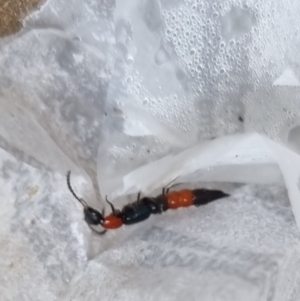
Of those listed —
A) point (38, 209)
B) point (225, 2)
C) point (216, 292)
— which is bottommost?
point (216, 292)

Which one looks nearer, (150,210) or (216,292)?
(216,292)

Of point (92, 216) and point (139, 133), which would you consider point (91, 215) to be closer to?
point (92, 216)

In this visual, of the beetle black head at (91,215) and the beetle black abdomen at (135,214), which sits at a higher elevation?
the beetle black head at (91,215)

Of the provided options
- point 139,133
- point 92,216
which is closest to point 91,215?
point 92,216

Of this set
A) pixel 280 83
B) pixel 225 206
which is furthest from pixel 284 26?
pixel 225 206

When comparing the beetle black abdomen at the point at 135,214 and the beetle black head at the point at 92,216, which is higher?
the beetle black head at the point at 92,216

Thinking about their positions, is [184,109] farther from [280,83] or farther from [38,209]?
[38,209]

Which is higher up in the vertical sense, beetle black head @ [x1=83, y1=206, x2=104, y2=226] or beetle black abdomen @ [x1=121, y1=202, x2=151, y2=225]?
beetle black head @ [x1=83, y1=206, x2=104, y2=226]

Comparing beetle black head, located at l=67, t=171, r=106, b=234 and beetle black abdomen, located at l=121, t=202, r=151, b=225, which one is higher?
beetle black head, located at l=67, t=171, r=106, b=234
